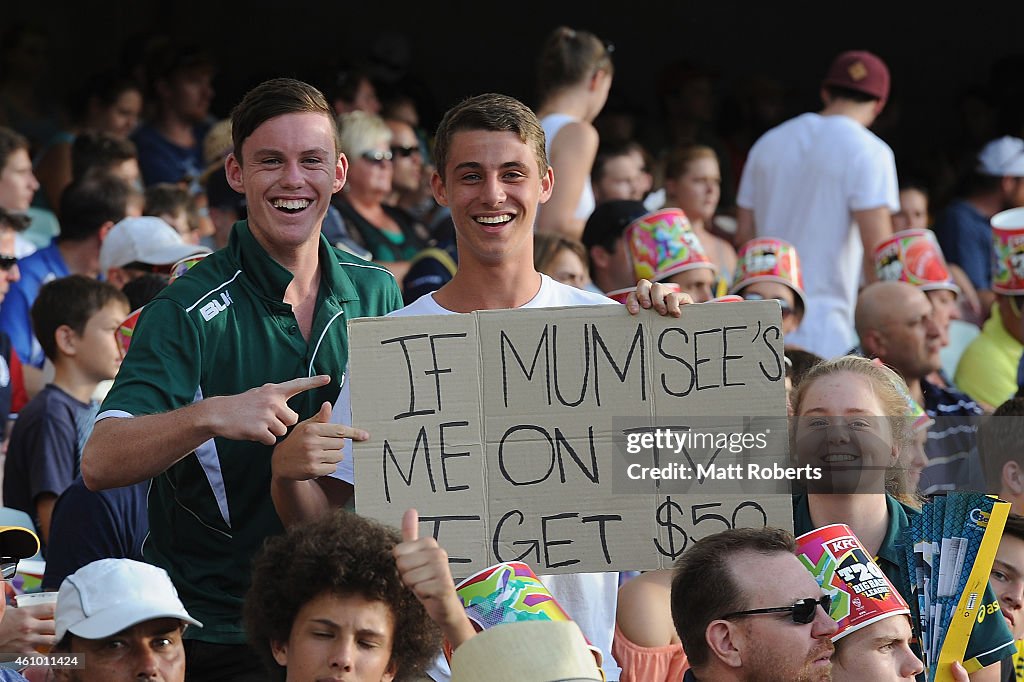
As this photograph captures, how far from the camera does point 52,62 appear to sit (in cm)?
1072

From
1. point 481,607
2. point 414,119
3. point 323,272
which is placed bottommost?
point 481,607

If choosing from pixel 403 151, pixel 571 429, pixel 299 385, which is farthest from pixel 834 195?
pixel 299 385

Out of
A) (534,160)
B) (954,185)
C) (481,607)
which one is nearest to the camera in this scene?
(481,607)

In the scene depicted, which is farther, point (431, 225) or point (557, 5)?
point (557, 5)

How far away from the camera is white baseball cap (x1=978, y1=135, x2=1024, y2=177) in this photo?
Result: 915cm

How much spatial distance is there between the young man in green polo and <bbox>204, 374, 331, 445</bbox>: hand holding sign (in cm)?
18

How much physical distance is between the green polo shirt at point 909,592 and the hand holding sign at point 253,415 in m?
1.40

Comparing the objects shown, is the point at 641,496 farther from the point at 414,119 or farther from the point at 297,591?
the point at 414,119

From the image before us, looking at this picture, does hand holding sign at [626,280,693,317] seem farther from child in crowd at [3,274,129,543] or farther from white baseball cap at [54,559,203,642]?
child in crowd at [3,274,129,543]

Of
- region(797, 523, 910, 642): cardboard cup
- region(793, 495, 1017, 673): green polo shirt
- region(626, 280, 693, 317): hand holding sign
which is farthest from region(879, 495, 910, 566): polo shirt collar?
region(626, 280, 693, 317): hand holding sign

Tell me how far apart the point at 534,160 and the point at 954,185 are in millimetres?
6888

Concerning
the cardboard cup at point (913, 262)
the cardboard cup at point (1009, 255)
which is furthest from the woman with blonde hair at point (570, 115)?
the cardboard cup at point (1009, 255)

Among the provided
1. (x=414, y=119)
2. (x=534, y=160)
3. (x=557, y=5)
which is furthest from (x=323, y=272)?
(x=557, y=5)

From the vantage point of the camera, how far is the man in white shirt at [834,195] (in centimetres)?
724
